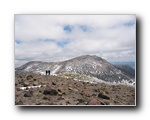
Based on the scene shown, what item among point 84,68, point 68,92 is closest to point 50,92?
point 68,92

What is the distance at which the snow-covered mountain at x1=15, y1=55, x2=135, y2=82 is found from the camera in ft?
16.8

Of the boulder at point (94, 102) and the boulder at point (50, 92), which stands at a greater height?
the boulder at point (50, 92)

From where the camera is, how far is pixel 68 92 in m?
5.13

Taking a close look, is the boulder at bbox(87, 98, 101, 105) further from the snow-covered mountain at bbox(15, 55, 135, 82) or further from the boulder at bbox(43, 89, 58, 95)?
the boulder at bbox(43, 89, 58, 95)

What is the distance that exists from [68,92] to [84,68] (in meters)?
0.36

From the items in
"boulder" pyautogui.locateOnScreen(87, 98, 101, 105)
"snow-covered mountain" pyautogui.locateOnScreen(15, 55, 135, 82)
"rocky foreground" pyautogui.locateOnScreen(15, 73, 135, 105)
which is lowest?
"boulder" pyautogui.locateOnScreen(87, 98, 101, 105)

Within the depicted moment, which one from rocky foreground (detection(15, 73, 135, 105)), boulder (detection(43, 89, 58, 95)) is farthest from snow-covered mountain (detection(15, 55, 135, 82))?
boulder (detection(43, 89, 58, 95))

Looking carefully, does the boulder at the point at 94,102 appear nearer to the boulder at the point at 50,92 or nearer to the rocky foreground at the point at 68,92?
the rocky foreground at the point at 68,92

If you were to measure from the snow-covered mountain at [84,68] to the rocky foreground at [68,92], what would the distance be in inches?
3.5

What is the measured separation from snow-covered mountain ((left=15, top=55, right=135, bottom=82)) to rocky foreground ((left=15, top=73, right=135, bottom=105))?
9 cm

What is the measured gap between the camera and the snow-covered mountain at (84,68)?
5129mm

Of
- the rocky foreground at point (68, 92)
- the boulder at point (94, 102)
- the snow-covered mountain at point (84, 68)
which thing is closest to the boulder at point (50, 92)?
the rocky foreground at point (68, 92)
